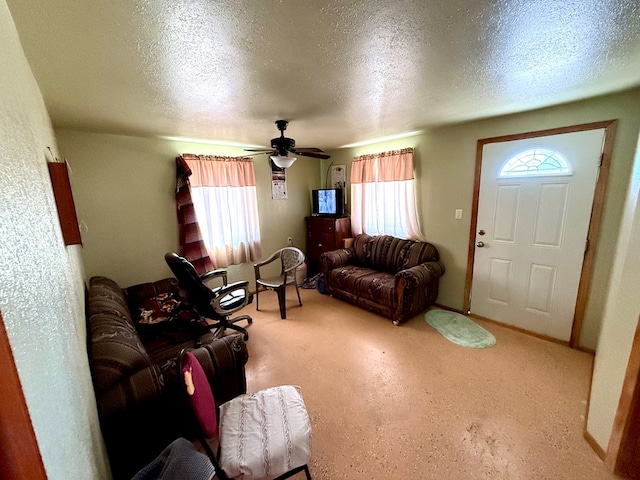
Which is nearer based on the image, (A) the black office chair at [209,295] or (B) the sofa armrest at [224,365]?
(B) the sofa armrest at [224,365]

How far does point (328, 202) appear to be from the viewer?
13.7 ft

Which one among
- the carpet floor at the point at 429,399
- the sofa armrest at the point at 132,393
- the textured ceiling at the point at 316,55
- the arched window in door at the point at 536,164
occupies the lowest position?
the carpet floor at the point at 429,399

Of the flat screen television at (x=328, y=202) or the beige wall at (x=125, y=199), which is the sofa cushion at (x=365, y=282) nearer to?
the flat screen television at (x=328, y=202)

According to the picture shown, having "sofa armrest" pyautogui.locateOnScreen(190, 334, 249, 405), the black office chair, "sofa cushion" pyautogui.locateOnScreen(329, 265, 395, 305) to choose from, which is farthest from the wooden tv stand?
"sofa armrest" pyautogui.locateOnScreen(190, 334, 249, 405)

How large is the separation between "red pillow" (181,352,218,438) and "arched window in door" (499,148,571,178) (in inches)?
122

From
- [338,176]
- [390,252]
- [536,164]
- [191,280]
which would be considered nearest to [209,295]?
[191,280]

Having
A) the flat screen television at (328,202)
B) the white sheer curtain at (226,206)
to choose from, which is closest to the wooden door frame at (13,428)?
the white sheer curtain at (226,206)

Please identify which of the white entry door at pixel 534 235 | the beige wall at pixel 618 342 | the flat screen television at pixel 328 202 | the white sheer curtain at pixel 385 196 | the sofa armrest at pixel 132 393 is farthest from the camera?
the flat screen television at pixel 328 202

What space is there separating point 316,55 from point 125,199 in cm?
264

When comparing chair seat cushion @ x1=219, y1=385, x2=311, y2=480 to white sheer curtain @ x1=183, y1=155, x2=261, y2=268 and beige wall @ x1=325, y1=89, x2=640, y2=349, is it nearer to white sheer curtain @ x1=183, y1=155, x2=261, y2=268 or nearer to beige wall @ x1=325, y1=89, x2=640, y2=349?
white sheer curtain @ x1=183, y1=155, x2=261, y2=268

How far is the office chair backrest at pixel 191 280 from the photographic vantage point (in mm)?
2248

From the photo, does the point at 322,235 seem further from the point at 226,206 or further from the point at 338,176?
the point at 226,206

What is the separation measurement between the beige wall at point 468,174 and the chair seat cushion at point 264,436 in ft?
8.38

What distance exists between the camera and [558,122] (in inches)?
89.4
